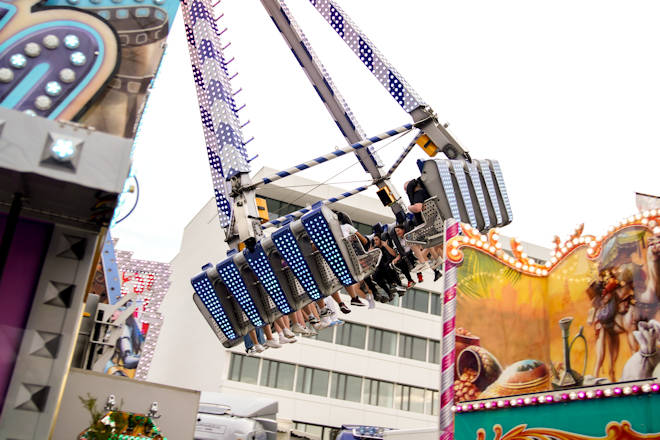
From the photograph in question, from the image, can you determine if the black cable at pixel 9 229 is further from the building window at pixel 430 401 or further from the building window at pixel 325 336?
the building window at pixel 430 401

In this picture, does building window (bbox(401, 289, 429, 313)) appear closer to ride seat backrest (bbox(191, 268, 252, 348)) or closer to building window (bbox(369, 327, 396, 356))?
building window (bbox(369, 327, 396, 356))

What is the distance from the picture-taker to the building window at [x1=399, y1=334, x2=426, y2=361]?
139 feet

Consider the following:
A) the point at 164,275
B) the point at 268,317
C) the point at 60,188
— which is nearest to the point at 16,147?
Result: the point at 60,188

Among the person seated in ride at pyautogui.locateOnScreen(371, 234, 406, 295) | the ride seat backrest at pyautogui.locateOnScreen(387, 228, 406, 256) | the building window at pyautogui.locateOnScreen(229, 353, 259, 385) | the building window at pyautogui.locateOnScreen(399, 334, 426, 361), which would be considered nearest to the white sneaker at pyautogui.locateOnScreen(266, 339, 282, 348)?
the person seated in ride at pyautogui.locateOnScreen(371, 234, 406, 295)

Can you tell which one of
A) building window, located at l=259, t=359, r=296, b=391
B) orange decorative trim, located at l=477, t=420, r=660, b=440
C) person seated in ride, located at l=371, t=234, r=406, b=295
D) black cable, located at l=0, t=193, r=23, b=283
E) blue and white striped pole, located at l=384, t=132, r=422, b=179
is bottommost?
orange decorative trim, located at l=477, t=420, r=660, b=440

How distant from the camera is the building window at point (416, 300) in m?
43.4

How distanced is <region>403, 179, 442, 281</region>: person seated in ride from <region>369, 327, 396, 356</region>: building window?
27.0 m

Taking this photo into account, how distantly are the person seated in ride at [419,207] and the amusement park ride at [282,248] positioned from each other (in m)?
0.18

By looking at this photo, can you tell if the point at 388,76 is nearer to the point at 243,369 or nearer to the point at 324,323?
the point at 324,323

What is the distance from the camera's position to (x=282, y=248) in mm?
14633

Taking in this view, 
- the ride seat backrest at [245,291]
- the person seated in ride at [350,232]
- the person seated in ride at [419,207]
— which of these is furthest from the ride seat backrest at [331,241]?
the ride seat backrest at [245,291]

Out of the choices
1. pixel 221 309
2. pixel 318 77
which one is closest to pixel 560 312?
pixel 221 309

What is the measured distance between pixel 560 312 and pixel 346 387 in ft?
92.9

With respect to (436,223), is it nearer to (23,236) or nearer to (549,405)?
(549,405)
